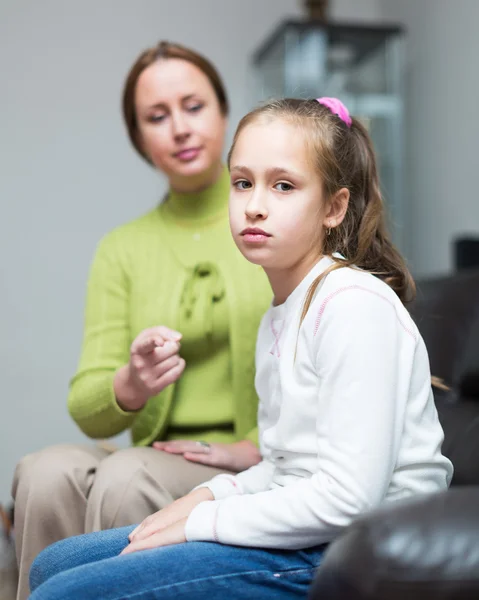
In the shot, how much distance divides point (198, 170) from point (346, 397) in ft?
2.59

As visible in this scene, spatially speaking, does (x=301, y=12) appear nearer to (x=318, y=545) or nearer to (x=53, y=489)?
(x=53, y=489)

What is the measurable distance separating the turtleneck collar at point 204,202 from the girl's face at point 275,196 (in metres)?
0.56

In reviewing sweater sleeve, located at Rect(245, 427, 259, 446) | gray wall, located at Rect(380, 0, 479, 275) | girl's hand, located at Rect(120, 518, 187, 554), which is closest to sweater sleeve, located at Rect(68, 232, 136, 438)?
sweater sleeve, located at Rect(245, 427, 259, 446)

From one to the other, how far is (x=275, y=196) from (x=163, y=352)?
353mm

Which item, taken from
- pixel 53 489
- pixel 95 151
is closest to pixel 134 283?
pixel 53 489

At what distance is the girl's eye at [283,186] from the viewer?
1093mm

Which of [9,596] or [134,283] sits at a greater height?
[134,283]

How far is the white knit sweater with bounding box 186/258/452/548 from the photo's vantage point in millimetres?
938

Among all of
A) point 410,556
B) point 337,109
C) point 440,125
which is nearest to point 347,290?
point 337,109

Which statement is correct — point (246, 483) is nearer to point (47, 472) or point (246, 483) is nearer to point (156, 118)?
point (47, 472)

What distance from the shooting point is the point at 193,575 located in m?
0.95

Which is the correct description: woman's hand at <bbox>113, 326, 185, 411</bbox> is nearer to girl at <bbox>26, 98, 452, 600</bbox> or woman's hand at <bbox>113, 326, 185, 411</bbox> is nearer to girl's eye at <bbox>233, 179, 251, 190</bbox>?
girl at <bbox>26, 98, 452, 600</bbox>

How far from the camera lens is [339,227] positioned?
3.89 ft

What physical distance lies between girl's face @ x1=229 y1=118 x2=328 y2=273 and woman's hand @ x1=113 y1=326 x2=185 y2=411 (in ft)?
0.79
